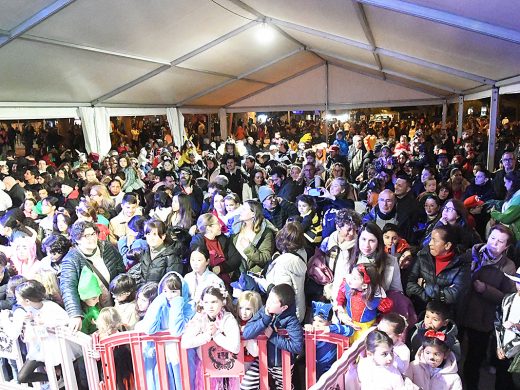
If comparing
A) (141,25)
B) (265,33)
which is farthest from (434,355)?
(265,33)

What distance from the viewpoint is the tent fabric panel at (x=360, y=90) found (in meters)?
13.1

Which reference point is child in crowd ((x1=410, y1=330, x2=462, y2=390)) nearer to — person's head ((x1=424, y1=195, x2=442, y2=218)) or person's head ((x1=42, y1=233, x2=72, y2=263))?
person's head ((x1=424, y1=195, x2=442, y2=218))

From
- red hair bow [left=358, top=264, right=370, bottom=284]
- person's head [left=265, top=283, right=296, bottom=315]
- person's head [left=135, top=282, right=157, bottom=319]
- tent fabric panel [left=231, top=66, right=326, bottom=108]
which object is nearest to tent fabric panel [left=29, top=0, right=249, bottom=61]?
person's head [left=135, top=282, right=157, bottom=319]

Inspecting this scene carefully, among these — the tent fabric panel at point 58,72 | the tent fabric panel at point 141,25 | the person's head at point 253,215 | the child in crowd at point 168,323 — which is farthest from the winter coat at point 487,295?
the tent fabric panel at point 58,72

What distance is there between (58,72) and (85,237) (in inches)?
193

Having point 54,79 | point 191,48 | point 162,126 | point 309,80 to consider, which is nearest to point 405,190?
point 191,48

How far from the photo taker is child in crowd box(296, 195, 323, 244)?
4020 mm

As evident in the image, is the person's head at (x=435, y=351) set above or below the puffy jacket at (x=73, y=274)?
below

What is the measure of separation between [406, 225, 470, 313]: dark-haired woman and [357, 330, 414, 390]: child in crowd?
871 millimetres

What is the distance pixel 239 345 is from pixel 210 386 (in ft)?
1.22

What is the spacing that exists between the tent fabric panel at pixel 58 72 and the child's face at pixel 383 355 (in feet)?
18.3

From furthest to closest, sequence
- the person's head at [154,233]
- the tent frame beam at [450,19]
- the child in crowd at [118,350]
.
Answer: the tent frame beam at [450,19] → the person's head at [154,233] → the child in crowd at [118,350]

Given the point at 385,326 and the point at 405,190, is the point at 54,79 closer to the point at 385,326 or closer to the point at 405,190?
the point at 405,190

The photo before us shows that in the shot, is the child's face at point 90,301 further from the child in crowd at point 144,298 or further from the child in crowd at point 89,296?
the child in crowd at point 144,298
